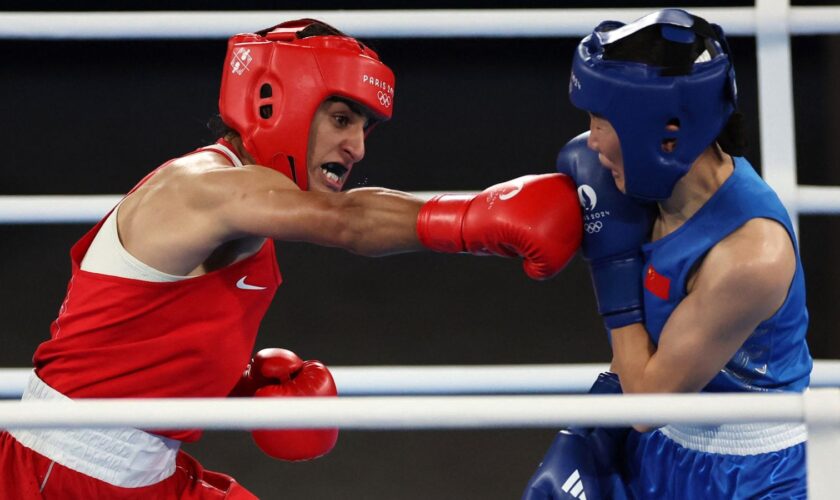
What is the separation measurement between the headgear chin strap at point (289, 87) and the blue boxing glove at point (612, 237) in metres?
0.40

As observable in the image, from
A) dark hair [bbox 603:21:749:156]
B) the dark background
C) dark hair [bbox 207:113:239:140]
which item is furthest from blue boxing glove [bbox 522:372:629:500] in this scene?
the dark background

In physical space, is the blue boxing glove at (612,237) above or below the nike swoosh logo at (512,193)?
below

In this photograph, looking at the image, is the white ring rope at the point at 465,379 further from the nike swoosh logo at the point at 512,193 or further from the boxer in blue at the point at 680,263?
the nike swoosh logo at the point at 512,193

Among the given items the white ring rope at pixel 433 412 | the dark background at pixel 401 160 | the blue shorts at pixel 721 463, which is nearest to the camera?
the white ring rope at pixel 433 412

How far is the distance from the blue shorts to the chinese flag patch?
0.23 metres

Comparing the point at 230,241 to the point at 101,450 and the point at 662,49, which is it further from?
the point at 662,49

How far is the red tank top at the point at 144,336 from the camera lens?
179 centimetres

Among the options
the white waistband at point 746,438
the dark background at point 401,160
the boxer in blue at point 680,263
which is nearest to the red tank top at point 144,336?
the boxer in blue at point 680,263

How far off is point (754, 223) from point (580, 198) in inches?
10.6

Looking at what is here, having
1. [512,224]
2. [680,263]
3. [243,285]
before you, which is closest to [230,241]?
[243,285]

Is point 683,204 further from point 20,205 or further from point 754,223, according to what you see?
point 20,205

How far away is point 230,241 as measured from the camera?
184 cm

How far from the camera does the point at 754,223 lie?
1.63 meters

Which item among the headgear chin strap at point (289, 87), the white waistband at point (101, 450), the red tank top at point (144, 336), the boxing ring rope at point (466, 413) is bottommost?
the white waistband at point (101, 450)
